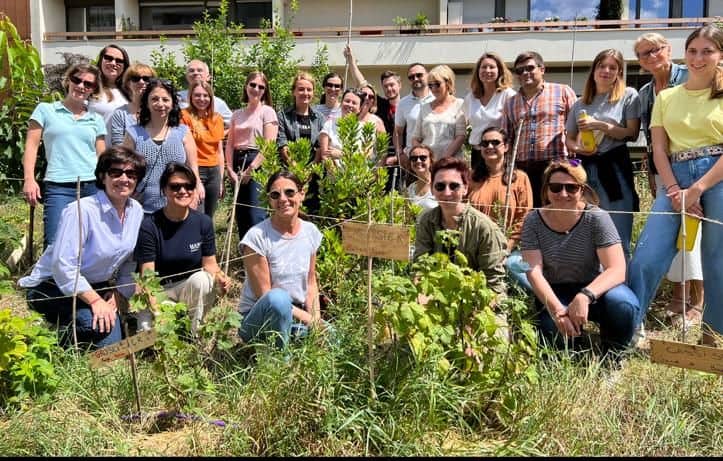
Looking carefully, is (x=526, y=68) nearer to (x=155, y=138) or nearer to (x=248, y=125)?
(x=248, y=125)

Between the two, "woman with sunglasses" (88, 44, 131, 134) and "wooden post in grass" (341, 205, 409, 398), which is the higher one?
"woman with sunglasses" (88, 44, 131, 134)

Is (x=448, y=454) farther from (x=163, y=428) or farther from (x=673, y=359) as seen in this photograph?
(x=163, y=428)

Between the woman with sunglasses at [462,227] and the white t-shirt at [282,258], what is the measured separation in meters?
0.67

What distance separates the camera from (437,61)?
18.2 meters

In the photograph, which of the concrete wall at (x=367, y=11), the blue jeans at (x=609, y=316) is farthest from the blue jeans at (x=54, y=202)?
the concrete wall at (x=367, y=11)

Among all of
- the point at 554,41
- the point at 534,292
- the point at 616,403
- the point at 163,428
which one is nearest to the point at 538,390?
the point at 616,403

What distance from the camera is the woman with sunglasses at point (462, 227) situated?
3531mm

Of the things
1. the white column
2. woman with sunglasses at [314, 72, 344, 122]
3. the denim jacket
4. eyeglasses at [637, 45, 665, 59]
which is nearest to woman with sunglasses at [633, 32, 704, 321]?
eyeglasses at [637, 45, 665, 59]

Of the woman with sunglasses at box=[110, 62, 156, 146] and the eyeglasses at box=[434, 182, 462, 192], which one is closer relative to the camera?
the eyeglasses at box=[434, 182, 462, 192]

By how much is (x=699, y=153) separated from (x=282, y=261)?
2418mm

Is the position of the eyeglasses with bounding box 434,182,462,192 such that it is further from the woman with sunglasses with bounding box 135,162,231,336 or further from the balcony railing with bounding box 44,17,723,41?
the balcony railing with bounding box 44,17,723,41

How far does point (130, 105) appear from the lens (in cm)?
482

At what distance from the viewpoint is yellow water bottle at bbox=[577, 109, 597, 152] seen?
174 inches

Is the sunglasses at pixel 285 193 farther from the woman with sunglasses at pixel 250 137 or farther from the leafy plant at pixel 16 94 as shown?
the leafy plant at pixel 16 94
